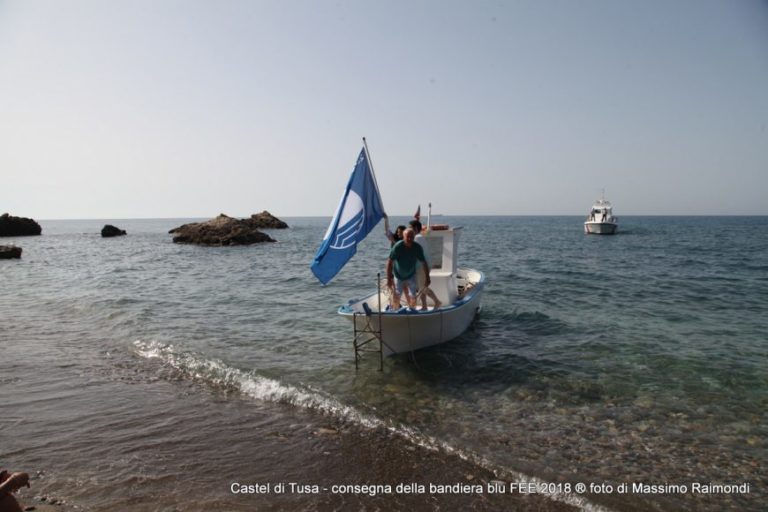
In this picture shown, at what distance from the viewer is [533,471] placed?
5707mm

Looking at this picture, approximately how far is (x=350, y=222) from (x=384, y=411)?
3694mm

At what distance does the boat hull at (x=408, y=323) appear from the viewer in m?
9.38

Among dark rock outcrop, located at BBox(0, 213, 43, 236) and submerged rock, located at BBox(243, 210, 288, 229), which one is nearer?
dark rock outcrop, located at BBox(0, 213, 43, 236)

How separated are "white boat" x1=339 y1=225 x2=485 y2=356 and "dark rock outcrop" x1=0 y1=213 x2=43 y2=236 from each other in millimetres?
77230

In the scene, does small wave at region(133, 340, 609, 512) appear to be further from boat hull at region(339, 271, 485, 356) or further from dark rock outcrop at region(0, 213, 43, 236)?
dark rock outcrop at region(0, 213, 43, 236)

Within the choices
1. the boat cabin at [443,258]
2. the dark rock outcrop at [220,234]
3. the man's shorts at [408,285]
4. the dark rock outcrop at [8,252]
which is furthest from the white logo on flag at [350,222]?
the dark rock outcrop at [220,234]

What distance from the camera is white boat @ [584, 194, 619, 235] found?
60.7 metres

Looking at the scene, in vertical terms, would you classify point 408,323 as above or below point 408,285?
below

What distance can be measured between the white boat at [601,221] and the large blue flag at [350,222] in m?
59.3

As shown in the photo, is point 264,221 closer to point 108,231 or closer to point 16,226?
Answer: point 108,231

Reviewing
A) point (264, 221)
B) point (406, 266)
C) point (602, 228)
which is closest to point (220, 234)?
point (264, 221)

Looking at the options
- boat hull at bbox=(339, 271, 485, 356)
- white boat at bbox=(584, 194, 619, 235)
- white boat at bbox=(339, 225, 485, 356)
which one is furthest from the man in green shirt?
white boat at bbox=(584, 194, 619, 235)

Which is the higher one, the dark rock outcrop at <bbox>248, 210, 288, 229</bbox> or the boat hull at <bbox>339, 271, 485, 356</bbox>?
the dark rock outcrop at <bbox>248, 210, 288, 229</bbox>

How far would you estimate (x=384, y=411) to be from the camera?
7473 mm
